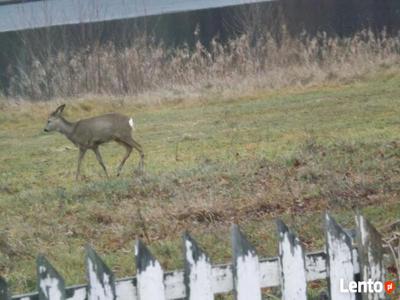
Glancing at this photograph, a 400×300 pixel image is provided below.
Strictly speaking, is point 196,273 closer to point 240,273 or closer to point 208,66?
point 240,273

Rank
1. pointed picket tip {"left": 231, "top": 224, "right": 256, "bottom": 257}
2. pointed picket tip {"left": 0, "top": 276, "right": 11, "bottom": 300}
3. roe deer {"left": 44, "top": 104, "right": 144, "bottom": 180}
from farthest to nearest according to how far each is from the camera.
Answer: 1. roe deer {"left": 44, "top": 104, "right": 144, "bottom": 180}
2. pointed picket tip {"left": 231, "top": 224, "right": 256, "bottom": 257}
3. pointed picket tip {"left": 0, "top": 276, "right": 11, "bottom": 300}

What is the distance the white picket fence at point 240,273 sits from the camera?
420cm

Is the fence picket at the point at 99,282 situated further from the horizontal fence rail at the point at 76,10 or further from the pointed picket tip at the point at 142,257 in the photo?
the horizontal fence rail at the point at 76,10

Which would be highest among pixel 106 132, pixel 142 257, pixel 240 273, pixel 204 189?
pixel 106 132

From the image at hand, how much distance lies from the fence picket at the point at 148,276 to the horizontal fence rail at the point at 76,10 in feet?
79.2

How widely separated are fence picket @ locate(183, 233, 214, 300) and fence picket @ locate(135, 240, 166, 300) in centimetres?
12

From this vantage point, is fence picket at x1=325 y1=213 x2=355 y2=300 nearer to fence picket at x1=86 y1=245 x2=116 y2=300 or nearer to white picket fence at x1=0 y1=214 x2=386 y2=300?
white picket fence at x1=0 y1=214 x2=386 y2=300

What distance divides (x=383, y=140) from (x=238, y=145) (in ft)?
8.35

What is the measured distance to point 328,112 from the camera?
16453 millimetres

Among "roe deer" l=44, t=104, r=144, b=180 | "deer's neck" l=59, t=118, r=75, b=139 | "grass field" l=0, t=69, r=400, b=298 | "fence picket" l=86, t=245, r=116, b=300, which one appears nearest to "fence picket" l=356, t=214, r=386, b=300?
"fence picket" l=86, t=245, r=116, b=300

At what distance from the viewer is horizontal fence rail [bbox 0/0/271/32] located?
28750mm

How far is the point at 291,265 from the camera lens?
176 inches

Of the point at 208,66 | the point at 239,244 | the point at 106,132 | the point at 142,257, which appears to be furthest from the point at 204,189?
the point at 208,66

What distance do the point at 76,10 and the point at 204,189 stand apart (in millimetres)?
21518
